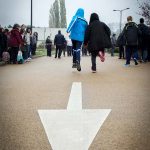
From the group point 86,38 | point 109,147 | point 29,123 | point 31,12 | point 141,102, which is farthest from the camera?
point 31,12

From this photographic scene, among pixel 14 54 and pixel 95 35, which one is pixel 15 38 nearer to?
pixel 14 54

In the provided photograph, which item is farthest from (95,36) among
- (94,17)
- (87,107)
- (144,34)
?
(87,107)

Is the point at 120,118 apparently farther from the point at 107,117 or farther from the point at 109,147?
the point at 109,147

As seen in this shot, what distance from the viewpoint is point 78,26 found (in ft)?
44.8

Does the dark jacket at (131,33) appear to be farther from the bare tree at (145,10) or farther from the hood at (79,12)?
the bare tree at (145,10)

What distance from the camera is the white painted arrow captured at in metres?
4.10

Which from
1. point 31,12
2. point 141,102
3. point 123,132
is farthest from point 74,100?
point 31,12

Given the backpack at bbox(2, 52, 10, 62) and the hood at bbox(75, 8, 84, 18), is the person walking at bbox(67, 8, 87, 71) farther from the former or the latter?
the backpack at bbox(2, 52, 10, 62)

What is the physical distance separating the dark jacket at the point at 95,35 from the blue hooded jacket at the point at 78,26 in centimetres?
27

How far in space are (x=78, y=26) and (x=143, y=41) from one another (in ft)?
20.4

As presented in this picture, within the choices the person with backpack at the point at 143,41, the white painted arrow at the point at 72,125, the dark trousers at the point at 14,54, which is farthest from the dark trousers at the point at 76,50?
the white painted arrow at the point at 72,125

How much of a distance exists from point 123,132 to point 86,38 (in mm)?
8922

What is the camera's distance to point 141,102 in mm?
6883

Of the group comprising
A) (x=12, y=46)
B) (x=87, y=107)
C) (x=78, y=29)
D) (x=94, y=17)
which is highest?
(x=94, y=17)
